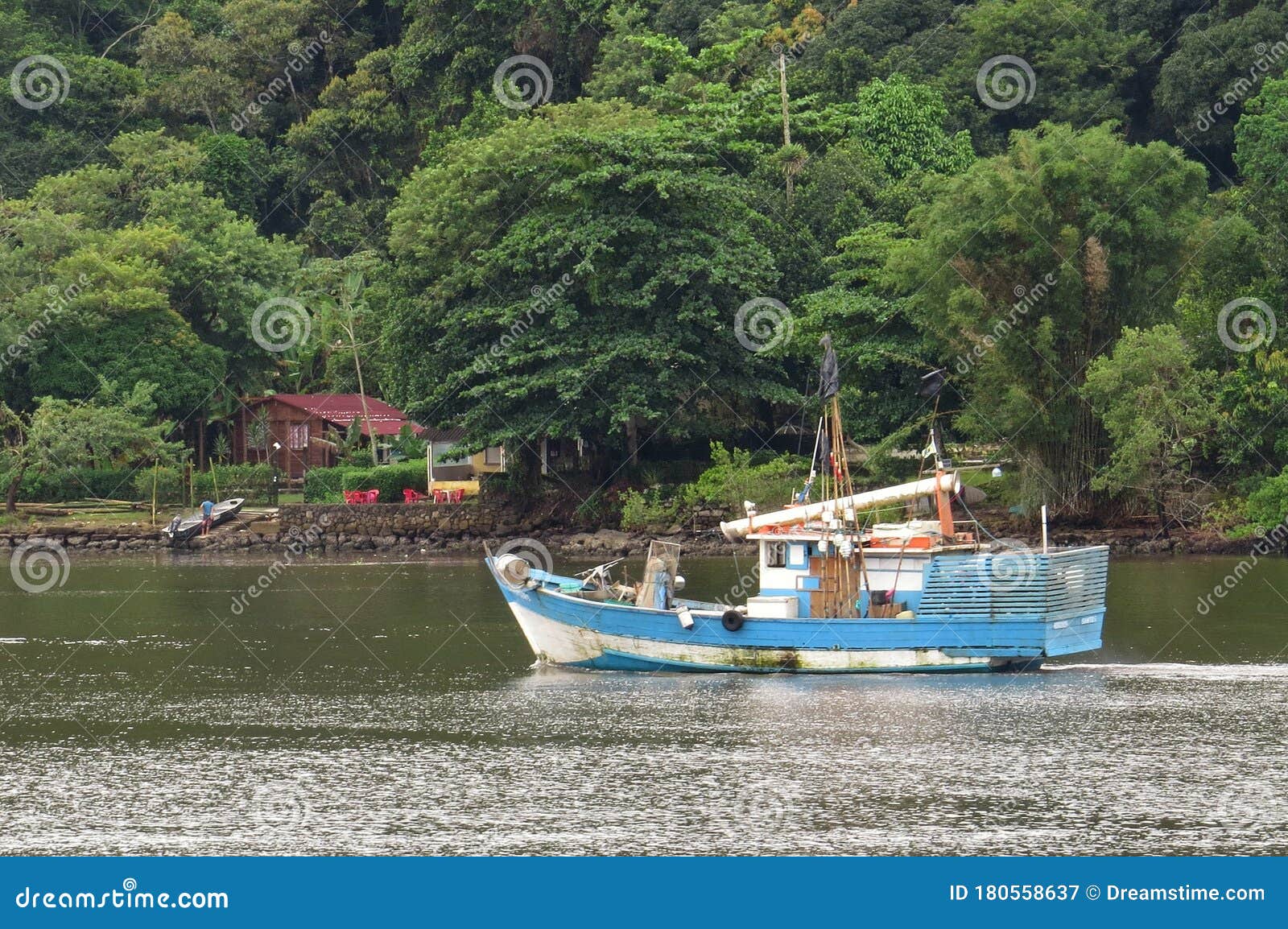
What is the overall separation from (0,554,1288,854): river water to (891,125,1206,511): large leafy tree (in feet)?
46.9

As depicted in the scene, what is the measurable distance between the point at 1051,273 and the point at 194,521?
29203mm

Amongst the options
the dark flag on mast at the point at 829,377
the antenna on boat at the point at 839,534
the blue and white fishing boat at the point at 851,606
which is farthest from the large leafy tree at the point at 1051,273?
the dark flag on mast at the point at 829,377

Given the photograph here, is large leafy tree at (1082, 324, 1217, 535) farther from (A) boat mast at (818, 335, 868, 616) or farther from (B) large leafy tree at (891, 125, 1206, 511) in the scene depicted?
(A) boat mast at (818, 335, 868, 616)

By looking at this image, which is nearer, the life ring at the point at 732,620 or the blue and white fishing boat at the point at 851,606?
the blue and white fishing boat at the point at 851,606

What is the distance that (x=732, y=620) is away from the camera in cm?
3080

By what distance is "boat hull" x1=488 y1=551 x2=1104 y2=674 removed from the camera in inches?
1208

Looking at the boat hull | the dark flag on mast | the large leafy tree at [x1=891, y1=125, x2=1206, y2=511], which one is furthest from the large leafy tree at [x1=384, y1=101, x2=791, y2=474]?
the dark flag on mast

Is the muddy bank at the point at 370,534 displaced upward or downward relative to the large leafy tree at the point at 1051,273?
downward

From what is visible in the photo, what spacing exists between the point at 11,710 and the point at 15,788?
5951 millimetres

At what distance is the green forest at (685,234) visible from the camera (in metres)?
51.2

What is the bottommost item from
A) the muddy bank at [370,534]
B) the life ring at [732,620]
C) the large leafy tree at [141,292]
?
the life ring at [732,620]

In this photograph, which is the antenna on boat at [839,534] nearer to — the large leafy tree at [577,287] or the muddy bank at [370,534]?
the large leafy tree at [577,287]

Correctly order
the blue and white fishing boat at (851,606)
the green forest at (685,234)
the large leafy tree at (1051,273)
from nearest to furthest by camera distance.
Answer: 1. the blue and white fishing boat at (851,606)
2. the large leafy tree at (1051,273)
3. the green forest at (685,234)

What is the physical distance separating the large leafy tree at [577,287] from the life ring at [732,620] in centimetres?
2384
